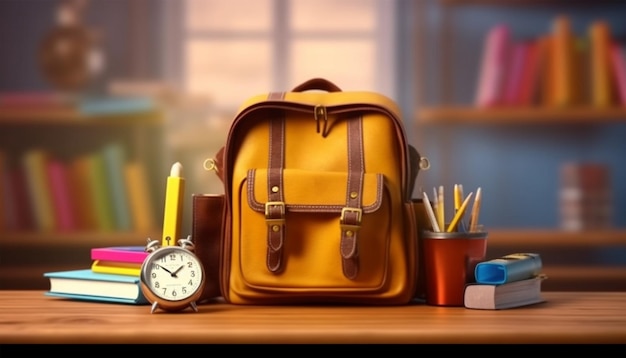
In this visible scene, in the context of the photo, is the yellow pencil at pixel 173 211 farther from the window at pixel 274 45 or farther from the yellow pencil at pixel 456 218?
the window at pixel 274 45

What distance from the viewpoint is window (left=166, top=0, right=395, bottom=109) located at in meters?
3.68

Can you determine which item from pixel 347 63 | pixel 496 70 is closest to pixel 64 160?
pixel 347 63

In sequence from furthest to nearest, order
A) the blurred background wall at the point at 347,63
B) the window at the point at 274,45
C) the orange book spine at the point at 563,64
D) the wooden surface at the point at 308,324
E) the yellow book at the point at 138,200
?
1. the window at the point at 274,45
2. the blurred background wall at the point at 347,63
3. the yellow book at the point at 138,200
4. the orange book spine at the point at 563,64
5. the wooden surface at the point at 308,324

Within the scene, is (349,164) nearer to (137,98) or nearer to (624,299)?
(624,299)

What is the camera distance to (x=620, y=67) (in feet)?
10.7

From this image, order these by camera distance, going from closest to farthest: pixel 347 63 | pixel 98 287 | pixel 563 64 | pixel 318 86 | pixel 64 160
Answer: pixel 98 287 → pixel 318 86 → pixel 563 64 → pixel 64 160 → pixel 347 63

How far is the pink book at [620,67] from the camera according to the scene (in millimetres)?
3236

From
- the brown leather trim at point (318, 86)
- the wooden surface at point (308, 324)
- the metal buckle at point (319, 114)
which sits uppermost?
the brown leather trim at point (318, 86)

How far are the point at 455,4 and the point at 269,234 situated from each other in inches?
89.7

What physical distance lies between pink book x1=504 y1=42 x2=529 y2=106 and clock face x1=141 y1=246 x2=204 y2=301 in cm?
217

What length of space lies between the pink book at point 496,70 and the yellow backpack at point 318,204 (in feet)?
6.23

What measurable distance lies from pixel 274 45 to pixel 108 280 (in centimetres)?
242

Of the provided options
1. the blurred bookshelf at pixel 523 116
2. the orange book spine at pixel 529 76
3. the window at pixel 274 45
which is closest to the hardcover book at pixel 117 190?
the window at pixel 274 45

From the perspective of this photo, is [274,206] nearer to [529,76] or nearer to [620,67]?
[529,76]
